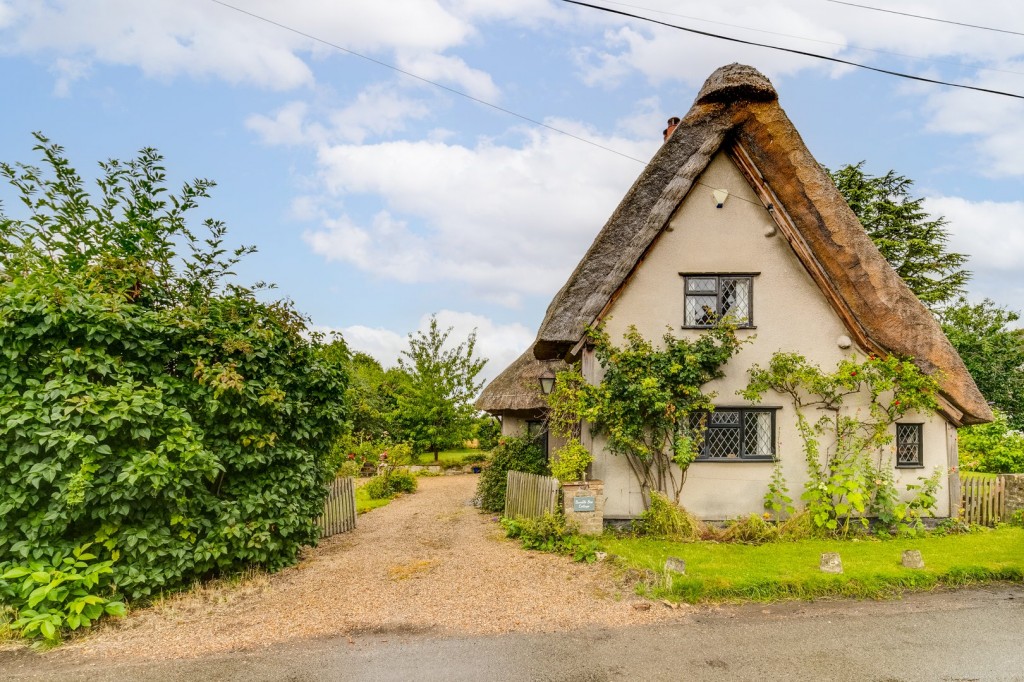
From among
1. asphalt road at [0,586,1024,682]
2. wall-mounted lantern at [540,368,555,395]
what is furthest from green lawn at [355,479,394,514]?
asphalt road at [0,586,1024,682]

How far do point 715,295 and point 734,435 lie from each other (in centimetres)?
276

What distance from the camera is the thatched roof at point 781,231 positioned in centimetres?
1073

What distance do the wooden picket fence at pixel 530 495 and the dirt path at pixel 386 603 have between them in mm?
1102

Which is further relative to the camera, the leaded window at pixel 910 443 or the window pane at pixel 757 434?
the leaded window at pixel 910 443

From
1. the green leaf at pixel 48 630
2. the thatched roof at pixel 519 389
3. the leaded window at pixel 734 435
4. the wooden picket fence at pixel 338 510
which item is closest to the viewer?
the green leaf at pixel 48 630

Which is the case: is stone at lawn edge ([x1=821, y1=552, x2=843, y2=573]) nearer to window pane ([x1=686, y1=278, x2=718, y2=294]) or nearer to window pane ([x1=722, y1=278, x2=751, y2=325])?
window pane ([x1=722, y1=278, x2=751, y2=325])

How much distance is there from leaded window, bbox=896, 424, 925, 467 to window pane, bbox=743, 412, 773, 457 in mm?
2665

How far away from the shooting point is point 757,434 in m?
11.0

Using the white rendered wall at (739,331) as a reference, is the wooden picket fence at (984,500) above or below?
below

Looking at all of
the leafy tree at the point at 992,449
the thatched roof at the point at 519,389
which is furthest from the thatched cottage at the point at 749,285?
the leafy tree at the point at 992,449

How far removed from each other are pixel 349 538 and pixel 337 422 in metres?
3.29

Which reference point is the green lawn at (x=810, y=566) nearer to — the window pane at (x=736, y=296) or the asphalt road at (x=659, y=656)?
the asphalt road at (x=659, y=656)

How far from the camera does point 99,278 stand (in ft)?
24.1

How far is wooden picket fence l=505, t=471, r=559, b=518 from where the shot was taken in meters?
10.6
